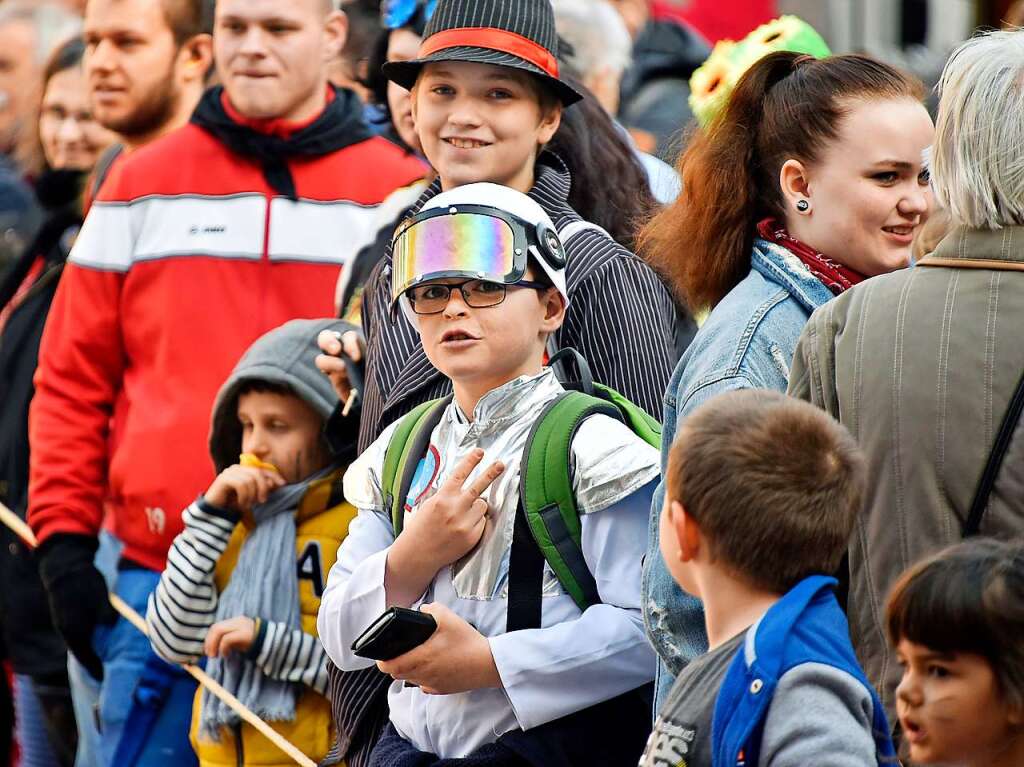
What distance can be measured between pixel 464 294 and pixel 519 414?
255 mm

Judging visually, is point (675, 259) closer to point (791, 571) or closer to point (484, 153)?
point (484, 153)

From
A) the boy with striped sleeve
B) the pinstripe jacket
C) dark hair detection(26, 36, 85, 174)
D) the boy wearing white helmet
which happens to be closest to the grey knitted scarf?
the boy with striped sleeve

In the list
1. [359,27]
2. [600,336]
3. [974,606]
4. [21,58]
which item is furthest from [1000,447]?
[21,58]

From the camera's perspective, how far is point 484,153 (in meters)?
4.08

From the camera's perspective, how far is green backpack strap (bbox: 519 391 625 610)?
328 centimetres

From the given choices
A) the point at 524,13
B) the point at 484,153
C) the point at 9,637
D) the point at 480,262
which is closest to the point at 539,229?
the point at 480,262

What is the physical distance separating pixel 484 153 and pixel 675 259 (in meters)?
0.68

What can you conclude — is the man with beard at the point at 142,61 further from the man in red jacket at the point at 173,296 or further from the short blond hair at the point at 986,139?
the short blond hair at the point at 986,139

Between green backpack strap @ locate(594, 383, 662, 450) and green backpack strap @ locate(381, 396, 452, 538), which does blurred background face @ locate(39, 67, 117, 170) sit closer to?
green backpack strap @ locate(381, 396, 452, 538)

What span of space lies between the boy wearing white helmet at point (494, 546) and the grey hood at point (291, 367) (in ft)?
3.67

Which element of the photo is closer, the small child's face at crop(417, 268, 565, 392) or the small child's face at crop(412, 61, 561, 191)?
the small child's face at crop(417, 268, 565, 392)

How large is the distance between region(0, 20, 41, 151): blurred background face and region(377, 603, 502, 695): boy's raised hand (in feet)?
23.2

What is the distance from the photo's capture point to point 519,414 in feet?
11.2

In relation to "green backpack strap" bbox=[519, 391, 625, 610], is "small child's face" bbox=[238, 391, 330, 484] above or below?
below
